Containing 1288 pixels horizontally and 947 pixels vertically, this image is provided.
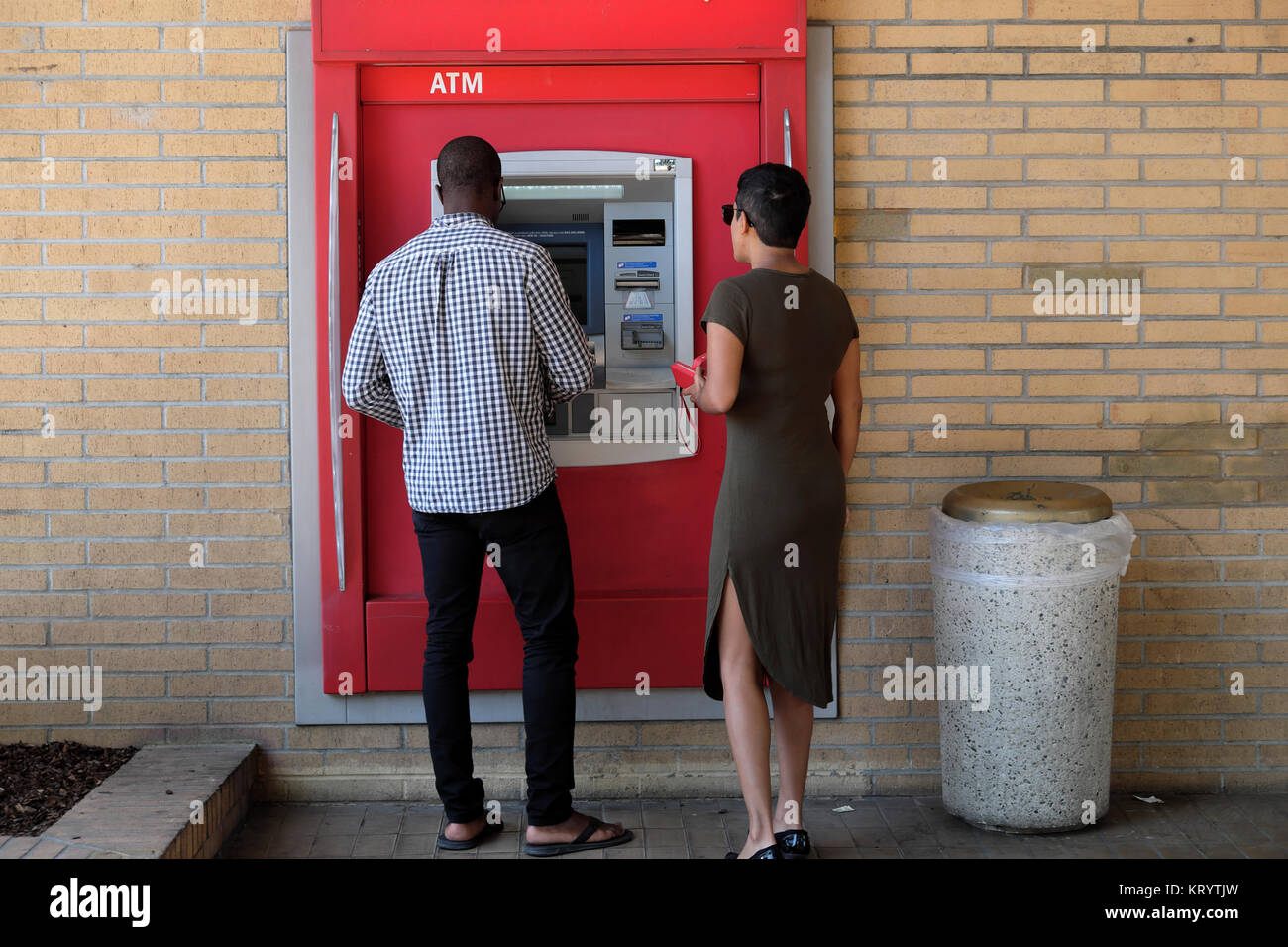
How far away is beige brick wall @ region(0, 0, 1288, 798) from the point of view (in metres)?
3.93

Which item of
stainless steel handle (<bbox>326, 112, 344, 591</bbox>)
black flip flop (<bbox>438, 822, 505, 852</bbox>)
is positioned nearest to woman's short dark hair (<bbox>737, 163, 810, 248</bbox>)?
stainless steel handle (<bbox>326, 112, 344, 591</bbox>)

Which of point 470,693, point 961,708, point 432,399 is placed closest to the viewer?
point 432,399

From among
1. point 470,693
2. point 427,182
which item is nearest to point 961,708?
point 470,693

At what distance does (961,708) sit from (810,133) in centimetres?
184

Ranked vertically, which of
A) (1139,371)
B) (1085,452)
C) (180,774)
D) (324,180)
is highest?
(324,180)

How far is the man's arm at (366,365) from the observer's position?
11.4 ft

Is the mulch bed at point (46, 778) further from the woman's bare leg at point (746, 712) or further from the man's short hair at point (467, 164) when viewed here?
the man's short hair at point (467, 164)

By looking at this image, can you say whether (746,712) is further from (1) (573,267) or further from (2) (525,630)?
(1) (573,267)

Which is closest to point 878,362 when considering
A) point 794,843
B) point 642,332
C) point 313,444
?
point 642,332

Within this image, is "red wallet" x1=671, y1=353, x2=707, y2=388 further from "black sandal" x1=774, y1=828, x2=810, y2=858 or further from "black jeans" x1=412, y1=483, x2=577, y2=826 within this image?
"black sandal" x1=774, y1=828, x2=810, y2=858

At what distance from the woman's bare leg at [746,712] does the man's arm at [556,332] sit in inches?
28.1

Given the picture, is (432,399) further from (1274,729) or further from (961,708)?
(1274,729)

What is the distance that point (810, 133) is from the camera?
3955 millimetres

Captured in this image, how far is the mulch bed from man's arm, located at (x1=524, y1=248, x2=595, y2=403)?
1.85 meters
